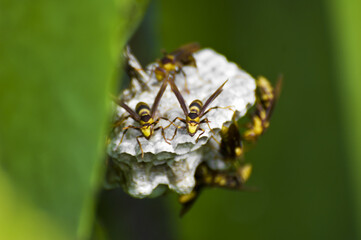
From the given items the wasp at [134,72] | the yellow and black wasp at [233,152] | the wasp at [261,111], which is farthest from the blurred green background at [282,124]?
the wasp at [261,111]

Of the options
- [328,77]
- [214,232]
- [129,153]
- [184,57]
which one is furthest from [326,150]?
[129,153]

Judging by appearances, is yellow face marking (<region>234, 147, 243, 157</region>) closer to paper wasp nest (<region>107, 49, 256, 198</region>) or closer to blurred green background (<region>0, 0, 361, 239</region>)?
paper wasp nest (<region>107, 49, 256, 198</region>)

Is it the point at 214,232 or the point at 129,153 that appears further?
the point at 214,232

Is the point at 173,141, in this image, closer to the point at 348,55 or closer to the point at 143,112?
the point at 143,112

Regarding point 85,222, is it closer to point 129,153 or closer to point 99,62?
point 99,62

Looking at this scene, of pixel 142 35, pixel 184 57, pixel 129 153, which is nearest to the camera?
pixel 129 153

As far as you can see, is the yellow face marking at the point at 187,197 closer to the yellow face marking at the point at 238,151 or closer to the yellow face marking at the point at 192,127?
the yellow face marking at the point at 238,151
